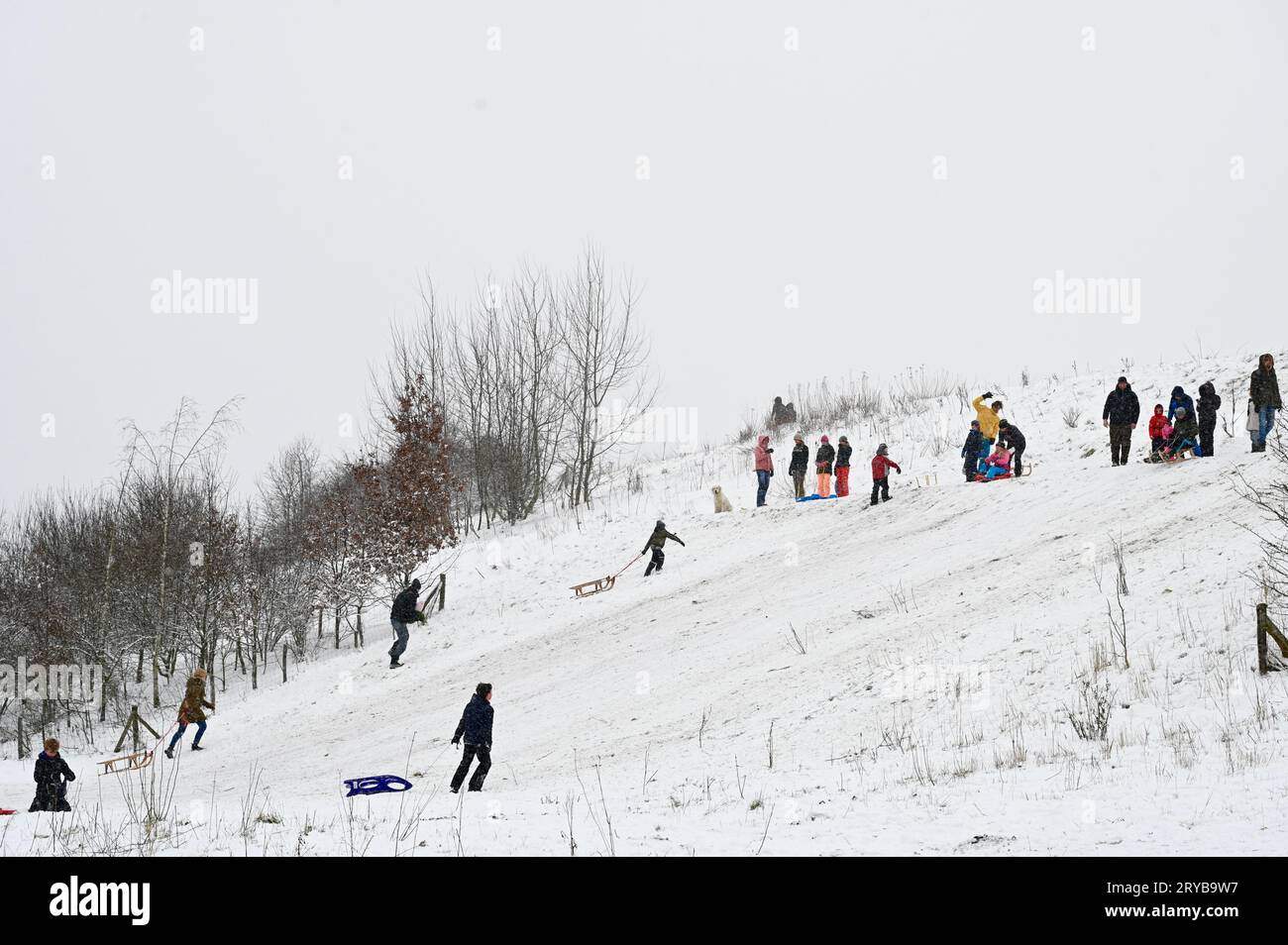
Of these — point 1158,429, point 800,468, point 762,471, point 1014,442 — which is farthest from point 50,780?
point 1158,429

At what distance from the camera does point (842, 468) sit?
82.4 feet

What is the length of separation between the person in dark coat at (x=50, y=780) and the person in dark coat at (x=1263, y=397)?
20.9m

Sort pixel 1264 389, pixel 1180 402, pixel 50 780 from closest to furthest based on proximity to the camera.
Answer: pixel 50 780
pixel 1264 389
pixel 1180 402

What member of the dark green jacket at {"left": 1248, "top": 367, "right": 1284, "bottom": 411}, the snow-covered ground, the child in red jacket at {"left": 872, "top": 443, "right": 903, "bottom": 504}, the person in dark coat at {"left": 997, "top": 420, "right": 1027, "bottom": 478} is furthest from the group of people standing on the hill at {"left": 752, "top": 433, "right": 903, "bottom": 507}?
the dark green jacket at {"left": 1248, "top": 367, "right": 1284, "bottom": 411}

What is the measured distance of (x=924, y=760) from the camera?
30.2 ft

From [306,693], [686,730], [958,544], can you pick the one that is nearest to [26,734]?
[306,693]

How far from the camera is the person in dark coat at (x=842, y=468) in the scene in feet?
81.8

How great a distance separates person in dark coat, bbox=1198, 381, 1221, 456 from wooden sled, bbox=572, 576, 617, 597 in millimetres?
13566

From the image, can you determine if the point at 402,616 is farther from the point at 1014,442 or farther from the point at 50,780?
the point at 1014,442

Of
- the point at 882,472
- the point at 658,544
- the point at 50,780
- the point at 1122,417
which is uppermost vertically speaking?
the point at 1122,417

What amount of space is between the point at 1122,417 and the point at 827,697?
460 inches

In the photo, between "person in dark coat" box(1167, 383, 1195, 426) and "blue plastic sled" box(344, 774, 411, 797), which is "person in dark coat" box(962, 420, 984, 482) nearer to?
"person in dark coat" box(1167, 383, 1195, 426)

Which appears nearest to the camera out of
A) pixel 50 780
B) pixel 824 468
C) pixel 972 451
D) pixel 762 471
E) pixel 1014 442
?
pixel 50 780
